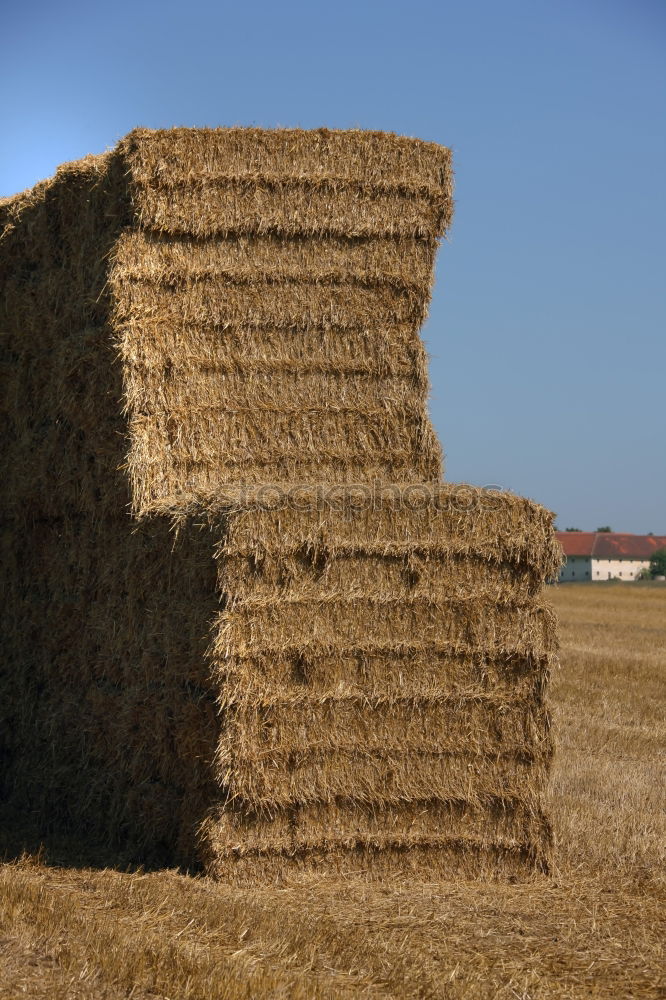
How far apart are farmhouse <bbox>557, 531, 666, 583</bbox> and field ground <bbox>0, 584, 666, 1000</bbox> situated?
8243 centimetres

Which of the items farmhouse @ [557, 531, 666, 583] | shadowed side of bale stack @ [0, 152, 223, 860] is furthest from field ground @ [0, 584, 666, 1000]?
farmhouse @ [557, 531, 666, 583]

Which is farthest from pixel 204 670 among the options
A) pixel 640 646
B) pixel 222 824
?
pixel 640 646

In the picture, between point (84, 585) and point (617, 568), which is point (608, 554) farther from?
point (84, 585)

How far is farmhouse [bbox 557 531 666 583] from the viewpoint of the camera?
8894 cm

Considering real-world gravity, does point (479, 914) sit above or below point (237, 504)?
below

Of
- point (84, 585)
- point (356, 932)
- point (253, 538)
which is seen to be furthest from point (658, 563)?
point (356, 932)

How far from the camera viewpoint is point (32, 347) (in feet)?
29.0

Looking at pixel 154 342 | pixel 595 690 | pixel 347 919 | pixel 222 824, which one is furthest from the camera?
pixel 595 690

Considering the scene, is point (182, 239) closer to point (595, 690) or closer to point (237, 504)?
point (237, 504)

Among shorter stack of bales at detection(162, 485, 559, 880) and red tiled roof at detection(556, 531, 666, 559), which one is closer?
shorter stack of bales at detection(162, 485, 559, 880)

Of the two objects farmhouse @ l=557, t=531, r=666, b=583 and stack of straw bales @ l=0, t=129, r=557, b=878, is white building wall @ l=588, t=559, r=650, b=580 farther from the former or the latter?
stack of straw bales @ l=0, t=129, r=557, b=878

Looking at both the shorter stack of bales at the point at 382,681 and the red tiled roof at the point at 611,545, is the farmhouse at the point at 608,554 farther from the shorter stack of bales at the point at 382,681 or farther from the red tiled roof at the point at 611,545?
the shorter stack of bales at the point at 382,681

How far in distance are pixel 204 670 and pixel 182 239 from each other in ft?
10.2

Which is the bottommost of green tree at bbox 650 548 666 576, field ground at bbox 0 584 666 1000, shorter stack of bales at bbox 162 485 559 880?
field ground at bbox 0 584 666 1000
